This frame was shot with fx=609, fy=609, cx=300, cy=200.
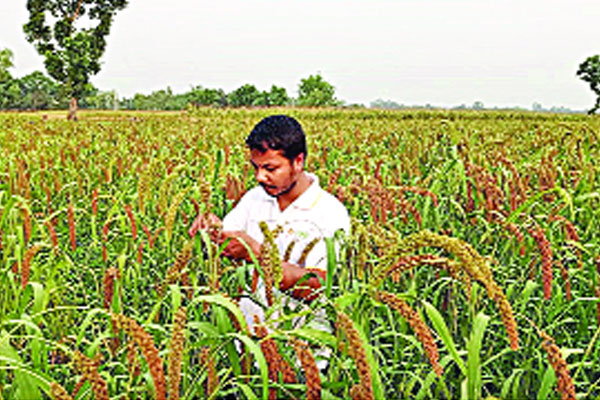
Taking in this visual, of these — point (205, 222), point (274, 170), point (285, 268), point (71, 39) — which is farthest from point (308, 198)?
point (71, 39)

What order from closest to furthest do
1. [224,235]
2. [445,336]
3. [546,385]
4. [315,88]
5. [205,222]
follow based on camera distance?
[445,336]
[546,385]
[205,222]
[224,235]
[315,88]

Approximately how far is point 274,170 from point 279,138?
0.43 ft

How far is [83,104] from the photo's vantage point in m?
134

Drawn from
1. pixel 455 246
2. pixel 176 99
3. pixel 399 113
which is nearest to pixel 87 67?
pixel 399 113

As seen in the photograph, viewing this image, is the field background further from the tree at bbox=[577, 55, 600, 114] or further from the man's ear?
the tree at bbox=[577, 55, 600, 114]

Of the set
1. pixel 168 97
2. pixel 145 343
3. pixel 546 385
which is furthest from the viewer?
pixel 168 97

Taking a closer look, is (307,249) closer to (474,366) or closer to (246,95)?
(474,366)

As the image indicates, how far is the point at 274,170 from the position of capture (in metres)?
2.42

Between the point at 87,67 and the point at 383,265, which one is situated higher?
the point at 87,67

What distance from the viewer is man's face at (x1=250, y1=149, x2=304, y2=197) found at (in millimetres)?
2402

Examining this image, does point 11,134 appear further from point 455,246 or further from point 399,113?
point 399,113

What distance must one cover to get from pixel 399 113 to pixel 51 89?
111 m

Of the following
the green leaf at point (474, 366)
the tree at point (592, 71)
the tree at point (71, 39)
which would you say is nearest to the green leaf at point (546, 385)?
the green leaf at point (474, 366)

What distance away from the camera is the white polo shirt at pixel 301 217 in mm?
2371
